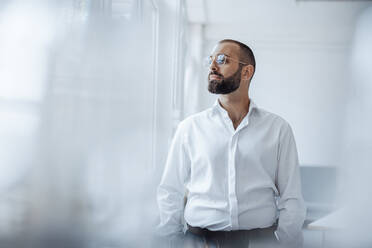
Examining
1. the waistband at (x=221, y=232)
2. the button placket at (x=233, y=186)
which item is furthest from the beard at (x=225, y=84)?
the waistband at (x=221, y=232)

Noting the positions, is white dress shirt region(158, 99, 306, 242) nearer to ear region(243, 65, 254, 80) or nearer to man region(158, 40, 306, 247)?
man region(158, 40, 306, 247)

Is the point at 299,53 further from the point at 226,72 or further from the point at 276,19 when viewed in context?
the point at 226,72

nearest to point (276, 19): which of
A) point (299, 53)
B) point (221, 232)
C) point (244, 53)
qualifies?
point (299, 53)

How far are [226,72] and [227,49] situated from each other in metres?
0.06

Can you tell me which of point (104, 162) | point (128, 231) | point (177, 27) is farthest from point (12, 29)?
point (177, 27)

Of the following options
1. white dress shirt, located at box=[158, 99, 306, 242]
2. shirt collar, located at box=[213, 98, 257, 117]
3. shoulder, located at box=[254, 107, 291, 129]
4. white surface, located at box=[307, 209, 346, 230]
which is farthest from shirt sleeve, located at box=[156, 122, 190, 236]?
white surface, located at box=[307, 209, 346, 230]

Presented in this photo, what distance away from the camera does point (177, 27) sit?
1079 mm

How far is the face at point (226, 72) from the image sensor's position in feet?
2.67

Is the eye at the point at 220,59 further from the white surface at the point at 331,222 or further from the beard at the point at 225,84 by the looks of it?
the white surface at the point at 331,222

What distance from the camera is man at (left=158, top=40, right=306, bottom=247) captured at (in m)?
0.80

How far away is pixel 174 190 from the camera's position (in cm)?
85

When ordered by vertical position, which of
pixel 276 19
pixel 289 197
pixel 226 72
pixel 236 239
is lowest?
pixel 236 239

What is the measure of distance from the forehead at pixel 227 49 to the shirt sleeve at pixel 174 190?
0.24 meters

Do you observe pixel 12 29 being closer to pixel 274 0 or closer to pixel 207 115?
pixel 207 115
